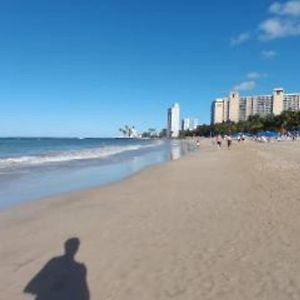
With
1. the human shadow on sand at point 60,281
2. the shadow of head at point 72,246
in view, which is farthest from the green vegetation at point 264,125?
the human shadow on sand at point 60,281

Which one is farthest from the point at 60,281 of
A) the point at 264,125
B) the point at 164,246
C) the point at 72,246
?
the point at 264,125

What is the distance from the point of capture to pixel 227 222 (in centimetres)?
803

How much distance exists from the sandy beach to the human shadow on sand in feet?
0.08

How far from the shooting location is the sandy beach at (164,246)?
4.76m

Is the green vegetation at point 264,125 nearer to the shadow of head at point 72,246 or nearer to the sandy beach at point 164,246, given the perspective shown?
the sandy beach at point 164,246

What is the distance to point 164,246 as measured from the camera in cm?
643

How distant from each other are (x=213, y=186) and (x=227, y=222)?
611 centimetres

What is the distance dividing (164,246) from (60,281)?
1.88 meters

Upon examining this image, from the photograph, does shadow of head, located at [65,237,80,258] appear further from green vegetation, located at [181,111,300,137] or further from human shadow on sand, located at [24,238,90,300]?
green vegetation, located at [181,111,300,137]

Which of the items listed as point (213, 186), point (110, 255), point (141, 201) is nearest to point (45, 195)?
point (141, 201)

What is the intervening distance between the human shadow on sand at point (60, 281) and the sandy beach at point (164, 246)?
0.02m

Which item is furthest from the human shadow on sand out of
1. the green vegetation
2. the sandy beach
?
the green vegetation

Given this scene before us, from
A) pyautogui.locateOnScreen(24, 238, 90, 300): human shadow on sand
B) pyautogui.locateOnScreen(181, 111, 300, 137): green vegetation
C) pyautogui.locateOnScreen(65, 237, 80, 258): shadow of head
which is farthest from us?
pyautogui.locateOnScreen(181, 111, 300, 137): green vegetation

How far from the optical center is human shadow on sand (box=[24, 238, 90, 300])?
466cm
